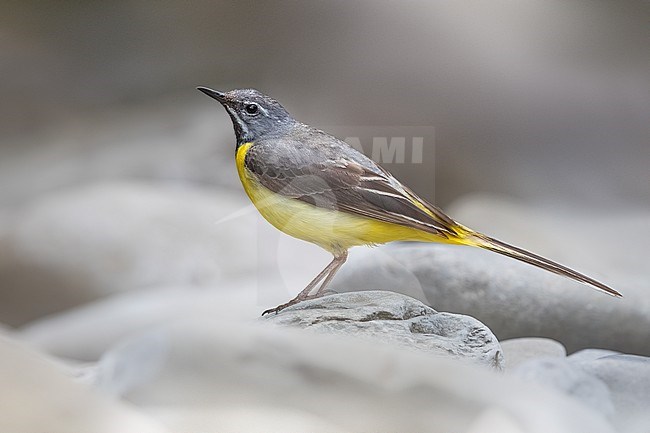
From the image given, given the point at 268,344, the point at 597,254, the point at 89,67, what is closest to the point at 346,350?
the point at 268,344

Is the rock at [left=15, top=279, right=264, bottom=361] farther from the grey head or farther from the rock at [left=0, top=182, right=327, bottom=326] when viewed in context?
A: the grey head

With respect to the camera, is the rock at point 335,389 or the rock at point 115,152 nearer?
the rock at point 335,389

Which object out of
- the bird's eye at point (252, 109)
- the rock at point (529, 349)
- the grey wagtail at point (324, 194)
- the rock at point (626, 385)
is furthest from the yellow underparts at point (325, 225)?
the rock at point (626, 385)

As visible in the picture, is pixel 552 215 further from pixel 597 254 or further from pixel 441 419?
pixel 441 419

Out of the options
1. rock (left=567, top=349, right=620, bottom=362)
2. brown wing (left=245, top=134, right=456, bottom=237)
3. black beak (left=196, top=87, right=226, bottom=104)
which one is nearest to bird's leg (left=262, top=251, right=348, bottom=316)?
brown wing (left=245, top=134, right=456, bottom=237)

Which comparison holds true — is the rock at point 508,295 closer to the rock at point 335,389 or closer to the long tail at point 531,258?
the long tail at point 531,258

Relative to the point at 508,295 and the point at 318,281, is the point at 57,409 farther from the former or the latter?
the point at 508,295

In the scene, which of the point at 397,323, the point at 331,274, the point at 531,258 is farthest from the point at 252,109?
the point at 531,258
